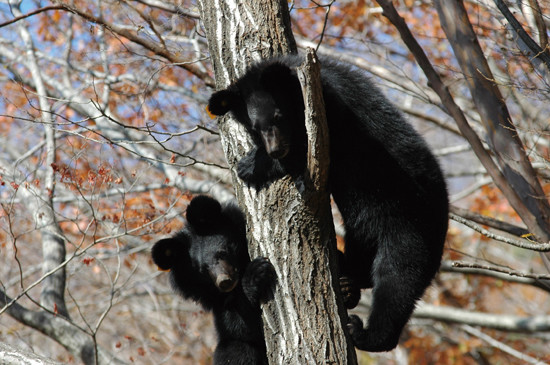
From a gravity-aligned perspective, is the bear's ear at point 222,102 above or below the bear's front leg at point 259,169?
above

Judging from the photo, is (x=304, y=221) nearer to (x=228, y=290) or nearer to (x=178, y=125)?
(x=228, y=290)

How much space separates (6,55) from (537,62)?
8.66 m

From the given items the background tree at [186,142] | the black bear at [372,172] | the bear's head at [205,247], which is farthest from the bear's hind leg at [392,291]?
the bear's head at [205,247]

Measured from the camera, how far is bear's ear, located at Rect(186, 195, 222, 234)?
5.44m

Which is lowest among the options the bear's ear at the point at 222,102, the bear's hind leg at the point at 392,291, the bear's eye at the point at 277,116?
the bear's hind leg at the point at 392,291

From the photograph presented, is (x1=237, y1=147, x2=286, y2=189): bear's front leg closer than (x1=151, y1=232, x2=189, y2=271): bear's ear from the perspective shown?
Yes

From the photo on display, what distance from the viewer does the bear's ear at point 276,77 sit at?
175 inches

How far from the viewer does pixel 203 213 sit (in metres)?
5.47

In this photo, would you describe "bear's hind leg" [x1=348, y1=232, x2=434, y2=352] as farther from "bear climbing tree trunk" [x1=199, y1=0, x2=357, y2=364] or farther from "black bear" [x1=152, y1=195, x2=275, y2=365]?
"black bear" [x1=152, y1=195, x2=275, y2=365]

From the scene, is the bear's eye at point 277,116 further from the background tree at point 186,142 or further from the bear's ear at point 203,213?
the bear's ear at point 203,213

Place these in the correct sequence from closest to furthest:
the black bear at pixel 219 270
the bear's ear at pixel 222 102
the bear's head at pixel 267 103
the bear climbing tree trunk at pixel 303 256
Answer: the bear climbing tree trunk at pixel 303 256 → the bear's head at pixel 267 103 → the bear's ear at pixel 222 102 → the black bear at pixel 219 270

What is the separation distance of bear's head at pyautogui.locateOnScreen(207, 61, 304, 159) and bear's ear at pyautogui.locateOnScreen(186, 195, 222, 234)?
1031 mm

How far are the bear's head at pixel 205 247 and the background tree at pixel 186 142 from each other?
48 centimetres

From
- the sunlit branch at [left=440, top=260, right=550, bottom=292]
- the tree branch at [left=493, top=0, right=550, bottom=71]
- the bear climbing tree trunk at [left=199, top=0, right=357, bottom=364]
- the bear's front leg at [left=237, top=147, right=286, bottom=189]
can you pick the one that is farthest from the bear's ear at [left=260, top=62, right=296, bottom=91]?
the sunlit branch at [left=440, top=260, right=550, bottom=292]
